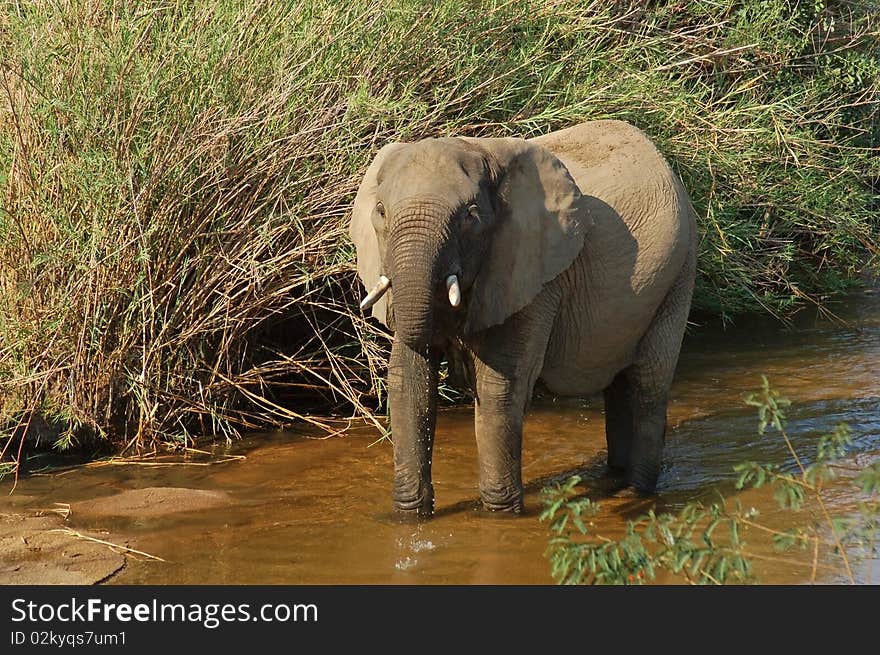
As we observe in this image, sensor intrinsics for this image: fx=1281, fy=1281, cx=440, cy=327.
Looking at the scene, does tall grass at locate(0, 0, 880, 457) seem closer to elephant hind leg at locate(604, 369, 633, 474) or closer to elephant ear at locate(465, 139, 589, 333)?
elephant hind leg at locate(604, 369, 633, 474)

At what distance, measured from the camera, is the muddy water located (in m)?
5.52

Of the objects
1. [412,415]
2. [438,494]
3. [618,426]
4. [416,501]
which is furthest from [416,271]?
[618,426]

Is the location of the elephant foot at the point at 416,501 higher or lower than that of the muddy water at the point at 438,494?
higher

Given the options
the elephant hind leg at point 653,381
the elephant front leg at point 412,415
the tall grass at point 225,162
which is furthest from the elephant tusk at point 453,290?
the tall grass at point 225,162

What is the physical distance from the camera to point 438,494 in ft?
21.6

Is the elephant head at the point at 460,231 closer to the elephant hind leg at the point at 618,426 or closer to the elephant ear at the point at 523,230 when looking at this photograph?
the elephant ear at the point at 523,230

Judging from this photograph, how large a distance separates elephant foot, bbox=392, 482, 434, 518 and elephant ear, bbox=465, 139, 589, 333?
2.90ft

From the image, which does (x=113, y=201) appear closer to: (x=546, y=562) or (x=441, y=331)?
(x=441, y=331)

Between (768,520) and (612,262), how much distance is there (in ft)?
4.72

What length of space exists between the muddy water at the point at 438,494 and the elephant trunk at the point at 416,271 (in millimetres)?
1119

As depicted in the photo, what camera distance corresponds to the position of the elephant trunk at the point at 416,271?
5.02 meters

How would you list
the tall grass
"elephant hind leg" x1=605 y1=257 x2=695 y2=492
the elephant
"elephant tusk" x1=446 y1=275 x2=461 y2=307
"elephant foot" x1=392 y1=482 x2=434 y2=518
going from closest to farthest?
1. "elephant tusk" x1=446 y1=275 x2=461 y2=307
2. the elephant
3. "elephant foot" x1=392 y1=482 x2=434 y2=518
4. "elephant hind leg" x1=605 y1=257 x2=695 y2=492
5. the tall grass

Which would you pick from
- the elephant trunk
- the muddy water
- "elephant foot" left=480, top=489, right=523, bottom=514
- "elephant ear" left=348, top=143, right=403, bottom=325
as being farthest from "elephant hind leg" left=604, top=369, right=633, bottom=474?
the elephant trunk

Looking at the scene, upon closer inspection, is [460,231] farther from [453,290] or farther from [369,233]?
[369,233]
